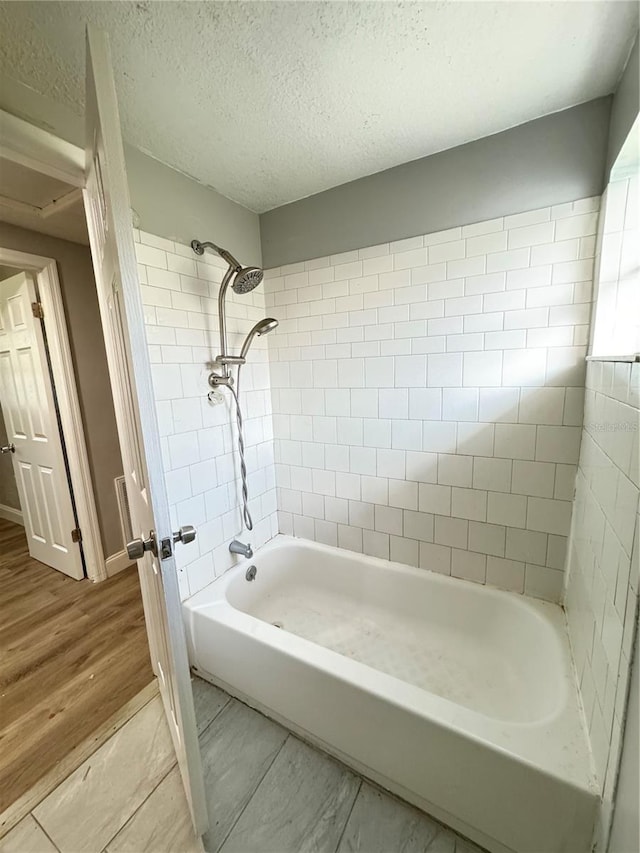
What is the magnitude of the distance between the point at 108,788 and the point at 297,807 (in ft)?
2.15

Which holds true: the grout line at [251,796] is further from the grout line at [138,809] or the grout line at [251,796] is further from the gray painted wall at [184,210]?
the gray painted wall at [184,210]

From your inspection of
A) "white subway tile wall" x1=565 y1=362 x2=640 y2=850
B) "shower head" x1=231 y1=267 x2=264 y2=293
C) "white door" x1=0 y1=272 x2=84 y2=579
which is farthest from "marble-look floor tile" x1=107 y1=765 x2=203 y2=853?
"shower head" x1=231 y1=267 x2=264 y2=293

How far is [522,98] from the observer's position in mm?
1144

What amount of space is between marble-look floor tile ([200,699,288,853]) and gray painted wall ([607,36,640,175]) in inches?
92.9

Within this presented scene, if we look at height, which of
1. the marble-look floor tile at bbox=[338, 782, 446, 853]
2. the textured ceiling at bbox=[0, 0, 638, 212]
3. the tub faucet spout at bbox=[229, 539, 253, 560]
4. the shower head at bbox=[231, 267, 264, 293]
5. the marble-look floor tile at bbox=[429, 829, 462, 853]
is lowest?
the marble-look floor tile at bbox=[429, 829, 462, 853]

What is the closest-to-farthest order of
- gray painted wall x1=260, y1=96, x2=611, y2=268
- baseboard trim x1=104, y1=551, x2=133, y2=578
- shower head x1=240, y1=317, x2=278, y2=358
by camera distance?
gray painted wall x1=260, y1=96, x2=611, y2=268
shower head x1=240, y1=317, x2=278, y2=358
baseboard trim x1=104, y1=551, x2=133, y2=578

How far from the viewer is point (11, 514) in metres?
3.20

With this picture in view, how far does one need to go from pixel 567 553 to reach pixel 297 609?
4.41ft

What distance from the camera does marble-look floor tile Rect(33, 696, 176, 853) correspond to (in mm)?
1021

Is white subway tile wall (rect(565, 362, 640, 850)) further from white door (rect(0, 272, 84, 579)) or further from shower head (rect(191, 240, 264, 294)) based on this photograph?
white door (rect(0, 272, 84, 579))

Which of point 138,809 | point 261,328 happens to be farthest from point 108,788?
point 261,328

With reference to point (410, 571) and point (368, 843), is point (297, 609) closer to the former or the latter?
point (410, 571)

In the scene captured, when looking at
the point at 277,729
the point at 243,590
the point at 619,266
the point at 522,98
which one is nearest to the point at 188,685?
the point at 277,729

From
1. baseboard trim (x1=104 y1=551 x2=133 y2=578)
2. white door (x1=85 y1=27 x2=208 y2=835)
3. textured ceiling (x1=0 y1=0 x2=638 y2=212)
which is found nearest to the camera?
white door (x1=85 y1=27 x2=208 y2=835)
